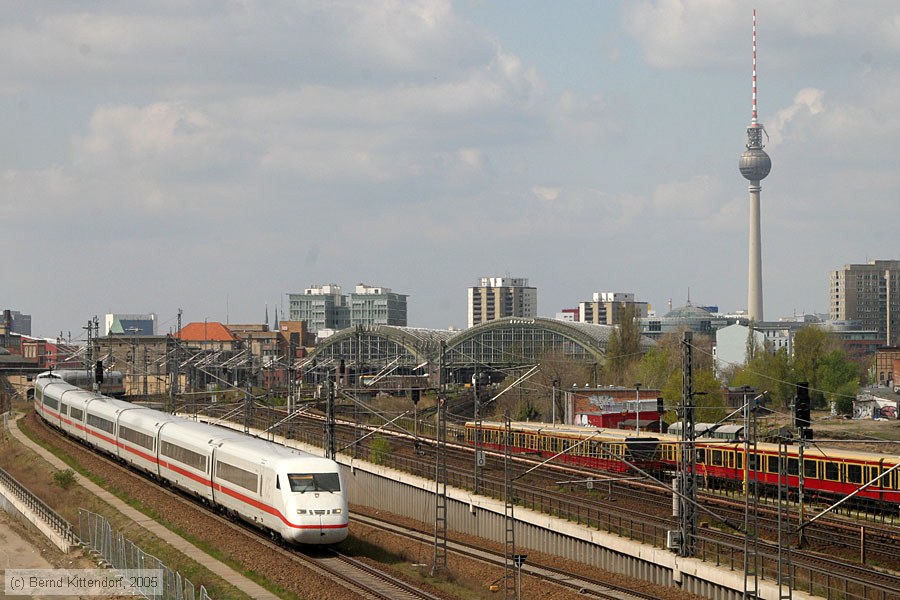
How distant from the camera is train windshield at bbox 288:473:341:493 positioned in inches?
1473

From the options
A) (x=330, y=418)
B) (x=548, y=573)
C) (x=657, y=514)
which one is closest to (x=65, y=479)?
(x=330, y=418)

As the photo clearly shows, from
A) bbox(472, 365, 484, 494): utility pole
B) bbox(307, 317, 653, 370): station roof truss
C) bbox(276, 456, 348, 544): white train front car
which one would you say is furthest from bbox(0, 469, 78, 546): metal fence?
bbox(307, 317, 653, 370): station roof truss

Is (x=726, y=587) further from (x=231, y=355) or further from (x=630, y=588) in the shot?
(x=231, y=355)

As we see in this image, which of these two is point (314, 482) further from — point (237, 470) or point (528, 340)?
point (528, 340)

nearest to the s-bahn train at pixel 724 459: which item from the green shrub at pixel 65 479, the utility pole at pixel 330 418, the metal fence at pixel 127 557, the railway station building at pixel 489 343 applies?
the utility pole at pixel 330 418

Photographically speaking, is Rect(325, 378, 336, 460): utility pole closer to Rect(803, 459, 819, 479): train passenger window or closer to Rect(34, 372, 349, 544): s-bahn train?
Rect(34, 372, 349, 544): s-bahn train

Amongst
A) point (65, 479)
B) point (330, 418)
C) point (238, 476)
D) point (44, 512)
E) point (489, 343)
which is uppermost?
point (489, 343)

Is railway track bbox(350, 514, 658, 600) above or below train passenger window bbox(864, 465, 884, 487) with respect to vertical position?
below

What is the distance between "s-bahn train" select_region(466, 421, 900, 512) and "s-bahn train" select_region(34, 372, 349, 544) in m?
9.97

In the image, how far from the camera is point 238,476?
42219 mm

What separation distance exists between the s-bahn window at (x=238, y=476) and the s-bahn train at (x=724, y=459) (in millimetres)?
12559

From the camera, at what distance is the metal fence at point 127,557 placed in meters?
29.1

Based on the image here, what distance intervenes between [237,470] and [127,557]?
7508 mm

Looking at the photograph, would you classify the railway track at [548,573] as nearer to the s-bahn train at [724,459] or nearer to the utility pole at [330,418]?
the utility pole at [330,418]
